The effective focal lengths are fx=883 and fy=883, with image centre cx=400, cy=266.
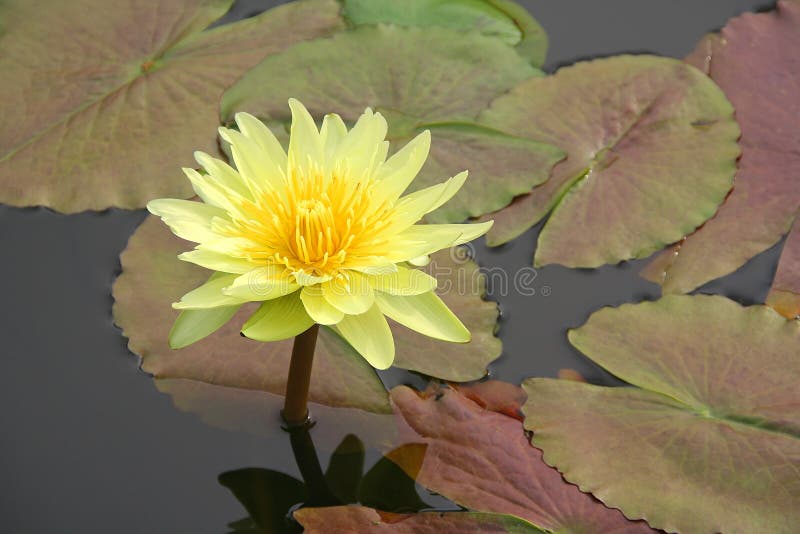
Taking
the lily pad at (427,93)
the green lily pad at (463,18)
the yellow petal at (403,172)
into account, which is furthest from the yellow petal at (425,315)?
the green lily pad at (463,18)

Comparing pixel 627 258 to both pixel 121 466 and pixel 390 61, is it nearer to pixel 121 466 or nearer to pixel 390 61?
pixel 390 61

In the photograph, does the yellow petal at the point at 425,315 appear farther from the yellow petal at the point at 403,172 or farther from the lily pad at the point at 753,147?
the lily pad at the point at 753,147

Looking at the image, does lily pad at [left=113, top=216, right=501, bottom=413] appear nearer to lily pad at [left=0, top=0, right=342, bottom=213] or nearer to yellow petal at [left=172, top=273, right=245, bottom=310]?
lily pad at [left=0, top=0, right=342, bottom=213]

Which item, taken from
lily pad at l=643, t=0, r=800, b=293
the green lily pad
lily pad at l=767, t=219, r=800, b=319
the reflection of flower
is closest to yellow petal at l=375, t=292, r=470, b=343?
the reflection of flower

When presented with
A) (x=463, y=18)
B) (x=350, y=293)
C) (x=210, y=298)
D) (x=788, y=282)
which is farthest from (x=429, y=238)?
(x=463, y=18)

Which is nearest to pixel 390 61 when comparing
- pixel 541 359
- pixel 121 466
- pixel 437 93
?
pixel 437 93

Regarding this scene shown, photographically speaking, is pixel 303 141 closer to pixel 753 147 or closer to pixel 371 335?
pixel 371 335
